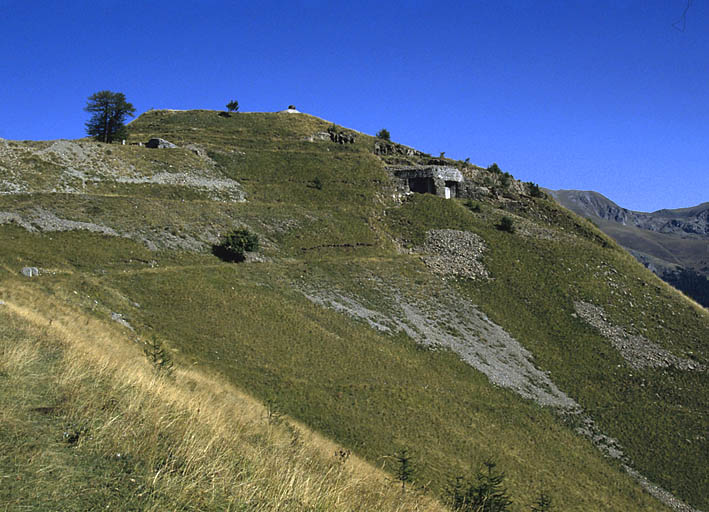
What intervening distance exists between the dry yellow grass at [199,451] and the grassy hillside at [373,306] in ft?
1.20

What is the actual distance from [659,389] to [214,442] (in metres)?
42.1

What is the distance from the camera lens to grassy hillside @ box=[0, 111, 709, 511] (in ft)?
85.7

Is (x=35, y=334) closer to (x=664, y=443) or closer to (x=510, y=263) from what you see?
(x=664, y=443)

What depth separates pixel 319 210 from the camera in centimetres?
5547

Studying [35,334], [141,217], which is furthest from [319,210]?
[35,334]

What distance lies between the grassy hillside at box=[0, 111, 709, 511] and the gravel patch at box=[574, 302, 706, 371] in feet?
2.26

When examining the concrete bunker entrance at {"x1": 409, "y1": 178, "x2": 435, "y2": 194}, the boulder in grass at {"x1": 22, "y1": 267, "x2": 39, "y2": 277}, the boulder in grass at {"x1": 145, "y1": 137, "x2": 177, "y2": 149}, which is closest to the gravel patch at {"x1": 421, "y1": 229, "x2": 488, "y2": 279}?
the concrete bunker entrance at {"x1": 409, "y1": 178, "x2": 435, "y2": 194}

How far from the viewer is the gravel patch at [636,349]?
4125cm

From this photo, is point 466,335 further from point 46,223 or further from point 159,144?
point 159,144

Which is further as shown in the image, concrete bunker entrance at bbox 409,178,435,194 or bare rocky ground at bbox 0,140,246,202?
concrete bunker entrance at bbox 409,178,435,194

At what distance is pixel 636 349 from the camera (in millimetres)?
42531

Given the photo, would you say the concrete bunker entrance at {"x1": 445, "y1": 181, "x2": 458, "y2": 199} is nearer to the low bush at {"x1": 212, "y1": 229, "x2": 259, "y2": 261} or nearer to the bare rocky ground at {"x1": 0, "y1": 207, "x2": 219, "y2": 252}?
the low bush at {"x1": 212, "y1": 229, "x2": 259, "y2": 261}

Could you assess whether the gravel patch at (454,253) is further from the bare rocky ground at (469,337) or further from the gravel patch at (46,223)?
the gravel patch at (46,223)

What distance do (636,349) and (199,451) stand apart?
45795 millimetres
